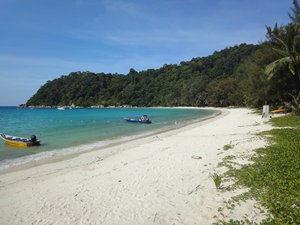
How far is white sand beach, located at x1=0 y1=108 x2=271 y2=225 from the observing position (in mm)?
6461

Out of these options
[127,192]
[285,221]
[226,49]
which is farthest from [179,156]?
[226,49]

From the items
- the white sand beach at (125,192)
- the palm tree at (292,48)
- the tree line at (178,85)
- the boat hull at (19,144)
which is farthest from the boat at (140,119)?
the white sand beach at (125,192)

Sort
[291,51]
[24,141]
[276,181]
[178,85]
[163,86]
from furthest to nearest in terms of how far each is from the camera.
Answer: [163,86] → [178,85] → [291,51] → [24,141] → [276,181]

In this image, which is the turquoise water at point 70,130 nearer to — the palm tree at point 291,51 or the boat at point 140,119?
the boat at point 140,119

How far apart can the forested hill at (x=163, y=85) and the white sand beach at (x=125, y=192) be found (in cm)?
8568

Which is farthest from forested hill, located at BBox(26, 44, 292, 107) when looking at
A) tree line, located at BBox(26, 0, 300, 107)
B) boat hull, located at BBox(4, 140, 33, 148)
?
boat hull, located at BBox(4, 140, 33, 148)

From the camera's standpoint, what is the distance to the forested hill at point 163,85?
384 feet

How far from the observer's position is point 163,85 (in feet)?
531

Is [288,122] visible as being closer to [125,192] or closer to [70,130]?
[125,192]

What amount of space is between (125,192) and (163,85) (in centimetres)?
15481

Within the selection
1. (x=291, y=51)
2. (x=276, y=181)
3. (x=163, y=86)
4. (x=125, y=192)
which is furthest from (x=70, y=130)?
(x=163, y=86)

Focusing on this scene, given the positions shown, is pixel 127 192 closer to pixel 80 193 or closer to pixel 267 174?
pixel 80 193

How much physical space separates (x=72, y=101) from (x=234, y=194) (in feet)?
611

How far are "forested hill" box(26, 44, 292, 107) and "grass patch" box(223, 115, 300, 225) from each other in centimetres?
8622
